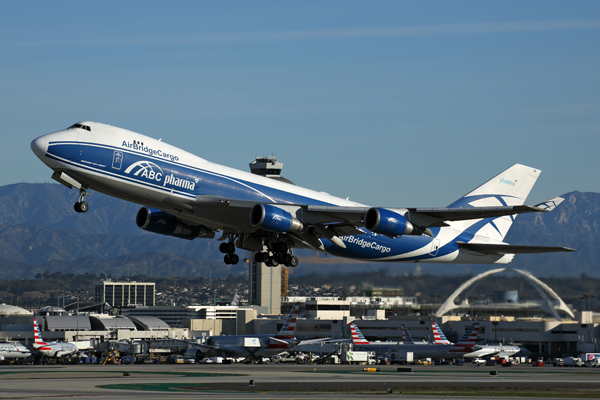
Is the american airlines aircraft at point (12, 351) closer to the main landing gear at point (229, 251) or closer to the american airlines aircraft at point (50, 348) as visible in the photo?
the american airlines aircraft at point (50, 348)

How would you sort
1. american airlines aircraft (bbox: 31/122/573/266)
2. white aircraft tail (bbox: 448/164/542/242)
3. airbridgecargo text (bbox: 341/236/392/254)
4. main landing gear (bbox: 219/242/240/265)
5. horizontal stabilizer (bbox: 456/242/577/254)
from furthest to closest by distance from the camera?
white aircraft tail (bbox: 448/164/542/242) → horizontal stabilizer (bbox: 456/242/577/254) → main landing gear (bbox: 219/242/240/265) → airbridgecargo text (bbox: 341/236/392/254) → american airlines aircraft (bbox: 31/122/573/266)

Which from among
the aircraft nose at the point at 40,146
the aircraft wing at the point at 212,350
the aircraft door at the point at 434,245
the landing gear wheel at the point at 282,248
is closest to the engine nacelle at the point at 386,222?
the landing gear wheel at the point at 282,248

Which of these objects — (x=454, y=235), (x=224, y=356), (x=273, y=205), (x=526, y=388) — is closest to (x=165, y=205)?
(x=273, y=205)

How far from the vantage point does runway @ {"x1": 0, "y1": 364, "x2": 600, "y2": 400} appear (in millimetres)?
51312

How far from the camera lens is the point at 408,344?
104 m

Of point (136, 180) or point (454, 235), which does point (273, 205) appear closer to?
point (136, 180)

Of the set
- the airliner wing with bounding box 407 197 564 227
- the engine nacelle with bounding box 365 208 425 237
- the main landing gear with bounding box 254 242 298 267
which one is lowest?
the main landing gear with bounding box 254 242 298 267

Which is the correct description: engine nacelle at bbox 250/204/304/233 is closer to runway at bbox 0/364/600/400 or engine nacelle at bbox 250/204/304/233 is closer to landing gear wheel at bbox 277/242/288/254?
landing gear wheel at bbox 277/242/288/254

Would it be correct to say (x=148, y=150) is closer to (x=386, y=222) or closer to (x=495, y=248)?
(x=386, y=222)

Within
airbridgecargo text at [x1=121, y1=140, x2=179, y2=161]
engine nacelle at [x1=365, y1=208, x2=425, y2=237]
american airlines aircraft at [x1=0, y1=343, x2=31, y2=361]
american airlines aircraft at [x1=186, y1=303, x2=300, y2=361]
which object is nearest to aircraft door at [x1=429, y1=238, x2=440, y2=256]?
engine nacelle at [x1=365, y1=208, x2=425, y2=237]

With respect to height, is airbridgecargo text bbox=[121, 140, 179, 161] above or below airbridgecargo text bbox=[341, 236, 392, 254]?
above

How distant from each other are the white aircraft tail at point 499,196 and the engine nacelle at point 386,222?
12.5 m

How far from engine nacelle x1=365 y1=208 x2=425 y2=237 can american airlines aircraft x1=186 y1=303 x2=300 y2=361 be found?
55219 millimetres

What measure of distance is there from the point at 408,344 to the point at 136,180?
228 feet
